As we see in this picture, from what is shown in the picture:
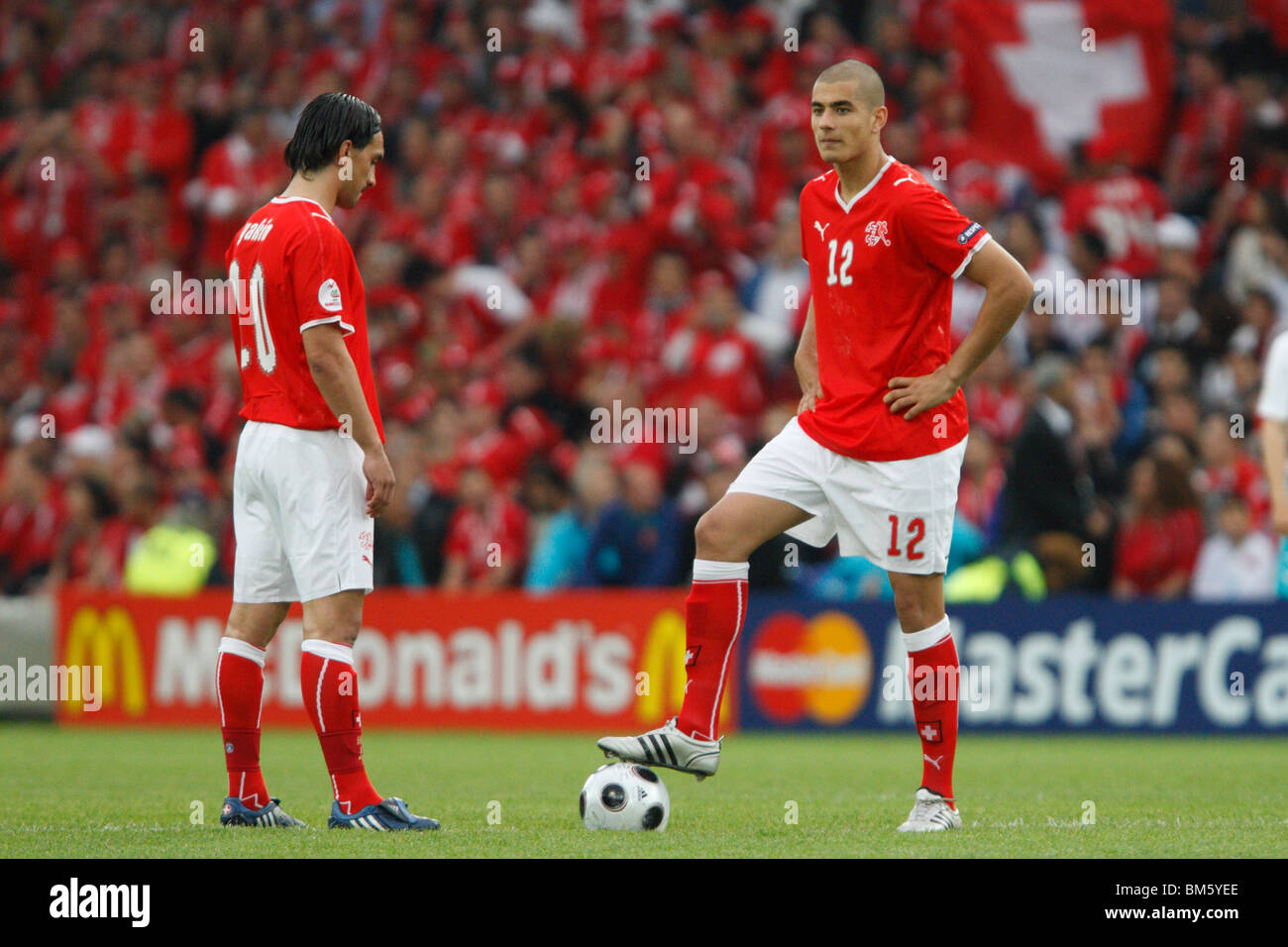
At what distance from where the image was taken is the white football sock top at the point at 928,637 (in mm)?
6312

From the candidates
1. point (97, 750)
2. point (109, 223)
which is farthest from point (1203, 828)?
point (109, 223)

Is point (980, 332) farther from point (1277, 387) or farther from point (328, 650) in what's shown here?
point (328, 650)

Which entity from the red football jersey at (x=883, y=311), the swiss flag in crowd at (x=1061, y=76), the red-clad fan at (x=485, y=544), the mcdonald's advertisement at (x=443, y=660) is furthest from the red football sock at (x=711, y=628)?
the swiss flag in crowd at (x=1061, y=76)

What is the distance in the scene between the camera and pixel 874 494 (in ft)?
20.6

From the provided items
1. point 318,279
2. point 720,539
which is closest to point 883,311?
point 720,539

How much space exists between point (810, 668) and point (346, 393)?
687 centimetres

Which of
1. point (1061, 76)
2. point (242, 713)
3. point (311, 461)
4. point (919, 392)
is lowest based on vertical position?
point (242, 713)

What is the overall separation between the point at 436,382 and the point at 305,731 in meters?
3.39

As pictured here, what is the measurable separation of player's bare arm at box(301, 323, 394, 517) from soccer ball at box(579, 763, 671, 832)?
1.21 metres

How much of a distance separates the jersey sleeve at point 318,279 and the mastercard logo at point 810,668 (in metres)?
6.71

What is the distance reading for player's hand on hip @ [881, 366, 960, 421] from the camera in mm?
6215

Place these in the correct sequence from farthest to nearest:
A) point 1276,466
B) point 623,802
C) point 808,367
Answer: point 808,367, point 1276,466, point 623,802

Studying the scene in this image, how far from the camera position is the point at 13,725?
13.6m
